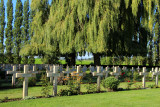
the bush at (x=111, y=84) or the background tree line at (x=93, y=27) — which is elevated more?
the background tree line at (x=93, y=27)

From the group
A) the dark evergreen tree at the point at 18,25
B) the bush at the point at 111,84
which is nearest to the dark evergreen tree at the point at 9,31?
the dark evergreen tree at the point at 18,25

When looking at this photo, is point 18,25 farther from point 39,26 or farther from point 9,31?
point 39,26

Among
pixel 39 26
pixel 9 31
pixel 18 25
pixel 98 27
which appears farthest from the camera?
pixel 18 25

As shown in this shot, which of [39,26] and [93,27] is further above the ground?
[39,26]

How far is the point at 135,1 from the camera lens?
53.7 feet

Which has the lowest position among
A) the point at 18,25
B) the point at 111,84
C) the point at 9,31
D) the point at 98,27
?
the point at 111,84

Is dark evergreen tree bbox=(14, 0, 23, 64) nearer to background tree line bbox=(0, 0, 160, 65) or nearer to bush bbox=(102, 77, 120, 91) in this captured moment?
background tree line bbox=(0, 0, 160, 65)

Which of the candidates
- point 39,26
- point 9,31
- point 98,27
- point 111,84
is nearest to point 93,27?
point 98,27

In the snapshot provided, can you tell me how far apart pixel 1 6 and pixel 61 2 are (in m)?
20.9

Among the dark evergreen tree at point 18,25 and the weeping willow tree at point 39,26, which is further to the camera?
the dark evergreen tree at point 18,25

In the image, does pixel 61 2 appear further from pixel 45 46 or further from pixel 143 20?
pixel 143 20

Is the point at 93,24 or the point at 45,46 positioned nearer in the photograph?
the point at 93,24

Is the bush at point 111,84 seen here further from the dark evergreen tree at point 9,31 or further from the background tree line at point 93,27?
the dark evergreen tree at point 9,31

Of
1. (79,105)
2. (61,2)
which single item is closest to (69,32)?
(61,2)
